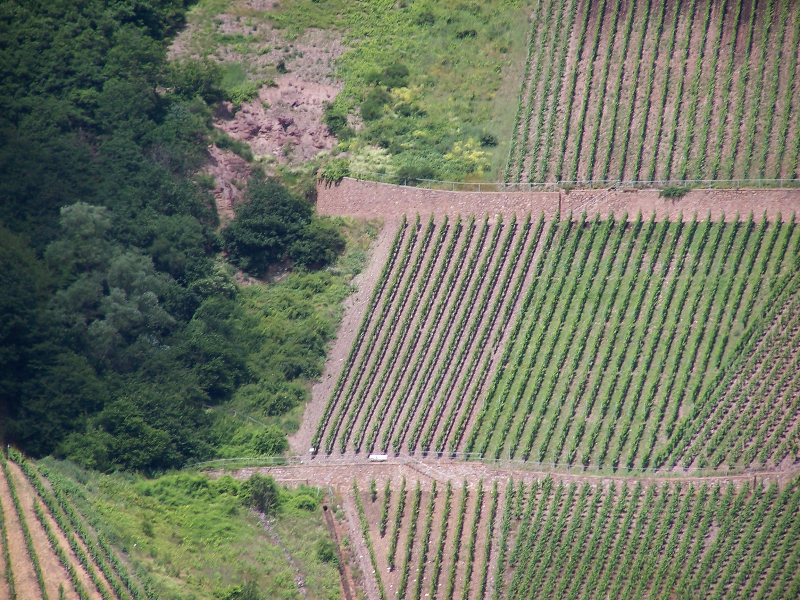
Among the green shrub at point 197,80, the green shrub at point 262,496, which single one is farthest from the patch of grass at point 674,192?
the green shrub at point 197,80

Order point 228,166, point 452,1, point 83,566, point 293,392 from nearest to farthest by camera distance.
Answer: point 83,566, point 293,392, point 228,166, point 452,1

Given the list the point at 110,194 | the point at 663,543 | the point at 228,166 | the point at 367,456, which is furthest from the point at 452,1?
the point at 663,543

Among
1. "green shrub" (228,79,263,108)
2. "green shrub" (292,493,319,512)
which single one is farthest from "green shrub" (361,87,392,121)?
"green shrub" (292,493,319,512)

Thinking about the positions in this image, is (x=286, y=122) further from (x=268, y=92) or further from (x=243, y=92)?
(x=243, y=92)

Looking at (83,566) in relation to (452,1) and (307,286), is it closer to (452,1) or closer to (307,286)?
(307,286)

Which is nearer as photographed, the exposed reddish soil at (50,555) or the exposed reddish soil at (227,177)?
the exposed reddish soil at (50,555)

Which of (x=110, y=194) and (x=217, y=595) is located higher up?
(x=110, y=194)

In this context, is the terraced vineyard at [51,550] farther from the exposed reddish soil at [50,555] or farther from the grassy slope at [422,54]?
the grassy slope at [422,54]

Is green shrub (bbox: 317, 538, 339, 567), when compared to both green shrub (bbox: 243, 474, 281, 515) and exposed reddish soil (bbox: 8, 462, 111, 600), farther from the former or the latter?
exposed reddish soil (bbox: 8, 462, 111, 600)
